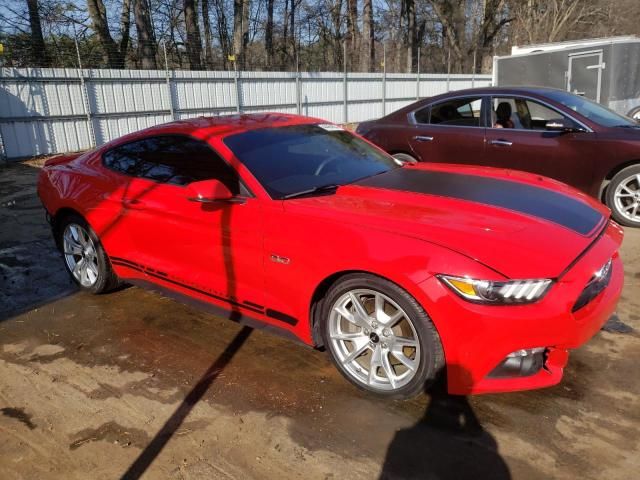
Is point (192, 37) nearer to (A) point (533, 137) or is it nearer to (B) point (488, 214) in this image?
(A) point (533, 137)

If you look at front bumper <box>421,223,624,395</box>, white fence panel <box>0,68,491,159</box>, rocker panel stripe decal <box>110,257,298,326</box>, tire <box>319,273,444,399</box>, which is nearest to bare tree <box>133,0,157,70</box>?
white fence panel <box>0,68,491,159</box>

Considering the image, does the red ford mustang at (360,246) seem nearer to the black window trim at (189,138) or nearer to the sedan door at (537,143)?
the black window trim at (189,138)

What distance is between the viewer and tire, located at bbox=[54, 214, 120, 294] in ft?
14.2

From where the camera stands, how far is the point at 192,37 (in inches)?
776

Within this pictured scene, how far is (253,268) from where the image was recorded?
3.21m

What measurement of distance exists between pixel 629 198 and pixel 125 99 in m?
11.9

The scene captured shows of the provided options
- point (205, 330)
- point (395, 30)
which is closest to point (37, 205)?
point (205, 330)

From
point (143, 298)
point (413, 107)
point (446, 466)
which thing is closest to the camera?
point (446, 466)

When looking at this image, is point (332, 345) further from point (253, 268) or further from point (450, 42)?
point (450, 42)

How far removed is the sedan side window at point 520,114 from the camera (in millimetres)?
6203

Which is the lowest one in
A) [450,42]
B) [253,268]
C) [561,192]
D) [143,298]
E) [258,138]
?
[143,298]

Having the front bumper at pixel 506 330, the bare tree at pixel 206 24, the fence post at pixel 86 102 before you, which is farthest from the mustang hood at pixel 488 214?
the bare tree at pixel 206 24

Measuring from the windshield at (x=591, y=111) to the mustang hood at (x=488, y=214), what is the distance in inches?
112

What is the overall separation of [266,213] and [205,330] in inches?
46.2
